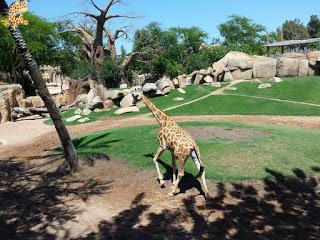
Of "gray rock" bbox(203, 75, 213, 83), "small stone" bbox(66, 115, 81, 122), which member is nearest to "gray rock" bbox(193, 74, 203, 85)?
"gray rock" bbox(203, 75, 213, 83)

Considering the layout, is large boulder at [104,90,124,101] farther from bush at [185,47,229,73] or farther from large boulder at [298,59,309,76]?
bush at [185,47,229,73]

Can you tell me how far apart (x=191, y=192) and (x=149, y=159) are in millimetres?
2812

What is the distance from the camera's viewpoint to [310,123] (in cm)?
1900

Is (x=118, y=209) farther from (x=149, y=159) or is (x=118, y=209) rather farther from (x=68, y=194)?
(x=149, y=159)

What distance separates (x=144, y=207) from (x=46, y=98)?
4.77 m

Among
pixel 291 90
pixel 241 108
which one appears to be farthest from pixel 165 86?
pixel 291 90

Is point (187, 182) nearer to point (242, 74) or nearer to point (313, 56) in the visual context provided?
point (242, 74)

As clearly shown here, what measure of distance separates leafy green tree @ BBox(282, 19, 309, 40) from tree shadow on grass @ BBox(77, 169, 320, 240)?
105 metres

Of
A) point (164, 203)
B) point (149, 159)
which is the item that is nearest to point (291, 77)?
point (149, 159)

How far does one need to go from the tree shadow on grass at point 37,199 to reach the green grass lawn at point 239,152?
2.02 metres

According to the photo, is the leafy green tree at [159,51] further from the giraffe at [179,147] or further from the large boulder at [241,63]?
the giraffe at [179,147]

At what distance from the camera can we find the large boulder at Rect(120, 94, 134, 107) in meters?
26.5

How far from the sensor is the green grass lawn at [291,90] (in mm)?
25266

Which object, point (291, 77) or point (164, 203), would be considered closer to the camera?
point (164, 203)
